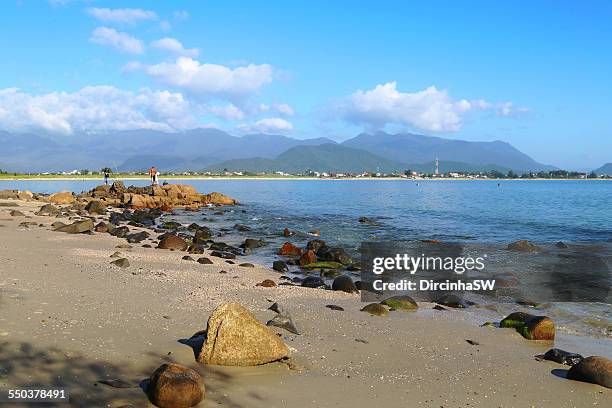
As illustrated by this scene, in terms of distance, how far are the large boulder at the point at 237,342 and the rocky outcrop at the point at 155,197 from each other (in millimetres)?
42670

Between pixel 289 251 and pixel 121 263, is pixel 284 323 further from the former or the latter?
pixel 289 251

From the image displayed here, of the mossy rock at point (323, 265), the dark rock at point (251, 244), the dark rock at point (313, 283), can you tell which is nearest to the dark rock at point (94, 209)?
the dark rock at point (251, 244)

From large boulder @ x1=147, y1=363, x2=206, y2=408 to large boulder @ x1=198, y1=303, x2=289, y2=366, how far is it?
44.1 inches

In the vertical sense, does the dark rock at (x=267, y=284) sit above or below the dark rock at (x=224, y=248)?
above

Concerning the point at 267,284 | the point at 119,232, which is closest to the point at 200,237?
the point at 119,232

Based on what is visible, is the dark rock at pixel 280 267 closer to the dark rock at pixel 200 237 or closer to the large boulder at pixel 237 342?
the dark rock at pixel 200 237

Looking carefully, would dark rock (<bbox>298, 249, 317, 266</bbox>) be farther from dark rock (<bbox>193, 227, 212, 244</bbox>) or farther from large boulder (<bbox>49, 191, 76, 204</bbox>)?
large boulder (<bbox>49, 191, 76, 204</bbox>)

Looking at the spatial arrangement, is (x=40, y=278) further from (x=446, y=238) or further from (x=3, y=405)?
(x=446, y=238)

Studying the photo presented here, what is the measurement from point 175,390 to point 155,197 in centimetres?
4876

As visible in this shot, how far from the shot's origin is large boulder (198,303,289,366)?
6535 mm

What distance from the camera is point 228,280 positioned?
1340cm

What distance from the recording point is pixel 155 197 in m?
51.6

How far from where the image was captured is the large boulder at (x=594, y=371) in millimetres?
6602

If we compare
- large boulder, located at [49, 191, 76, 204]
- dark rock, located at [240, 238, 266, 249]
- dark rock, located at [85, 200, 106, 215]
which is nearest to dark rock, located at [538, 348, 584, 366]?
dark rock, located at [240, 238, 266, 249]
